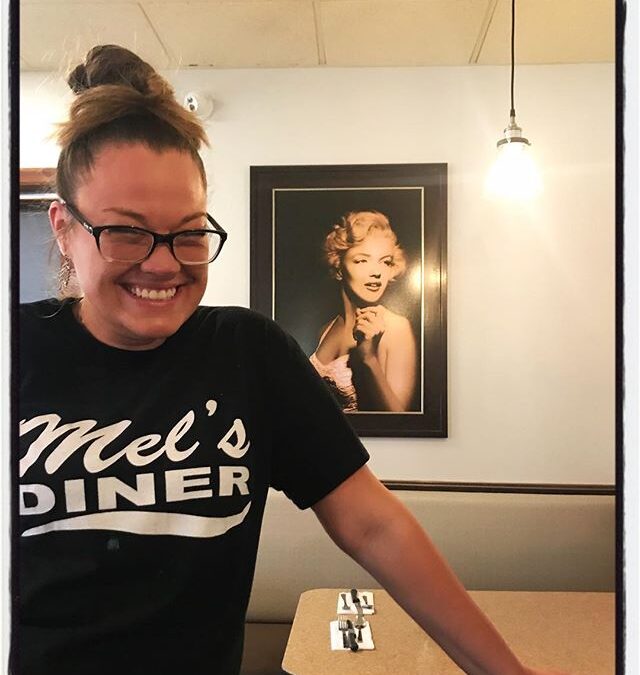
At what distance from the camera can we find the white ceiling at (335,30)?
60cm

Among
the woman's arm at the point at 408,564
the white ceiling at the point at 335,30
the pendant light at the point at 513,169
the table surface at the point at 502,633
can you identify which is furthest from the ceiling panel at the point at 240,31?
the table surface at the point at 502,633

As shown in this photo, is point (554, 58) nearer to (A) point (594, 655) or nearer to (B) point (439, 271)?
(B) point (439, 271)

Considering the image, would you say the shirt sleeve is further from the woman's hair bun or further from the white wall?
the woman's hair bun

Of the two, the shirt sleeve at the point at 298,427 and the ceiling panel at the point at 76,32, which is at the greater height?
the ceiling panel at the point at 76,32

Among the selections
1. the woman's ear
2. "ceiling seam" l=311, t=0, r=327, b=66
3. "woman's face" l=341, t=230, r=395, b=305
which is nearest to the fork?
"woman's face" l=341, t=230, r=395, b=305

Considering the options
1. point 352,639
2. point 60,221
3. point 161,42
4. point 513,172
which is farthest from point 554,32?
point 352,639

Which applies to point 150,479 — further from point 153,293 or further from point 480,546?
point 480,546

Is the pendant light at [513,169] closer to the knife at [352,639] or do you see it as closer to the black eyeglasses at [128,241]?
the black eyeglasses at [128,241]

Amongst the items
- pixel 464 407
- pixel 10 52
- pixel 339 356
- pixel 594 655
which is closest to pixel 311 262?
pixel 339 356

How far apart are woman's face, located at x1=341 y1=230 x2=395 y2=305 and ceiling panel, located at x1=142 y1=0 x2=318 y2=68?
0.65 ft

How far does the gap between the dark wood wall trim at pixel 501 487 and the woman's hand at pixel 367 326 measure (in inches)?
5.7

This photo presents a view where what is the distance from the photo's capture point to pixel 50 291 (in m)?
0.59

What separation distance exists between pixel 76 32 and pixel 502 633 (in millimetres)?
749

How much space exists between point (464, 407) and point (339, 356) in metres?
0.15
